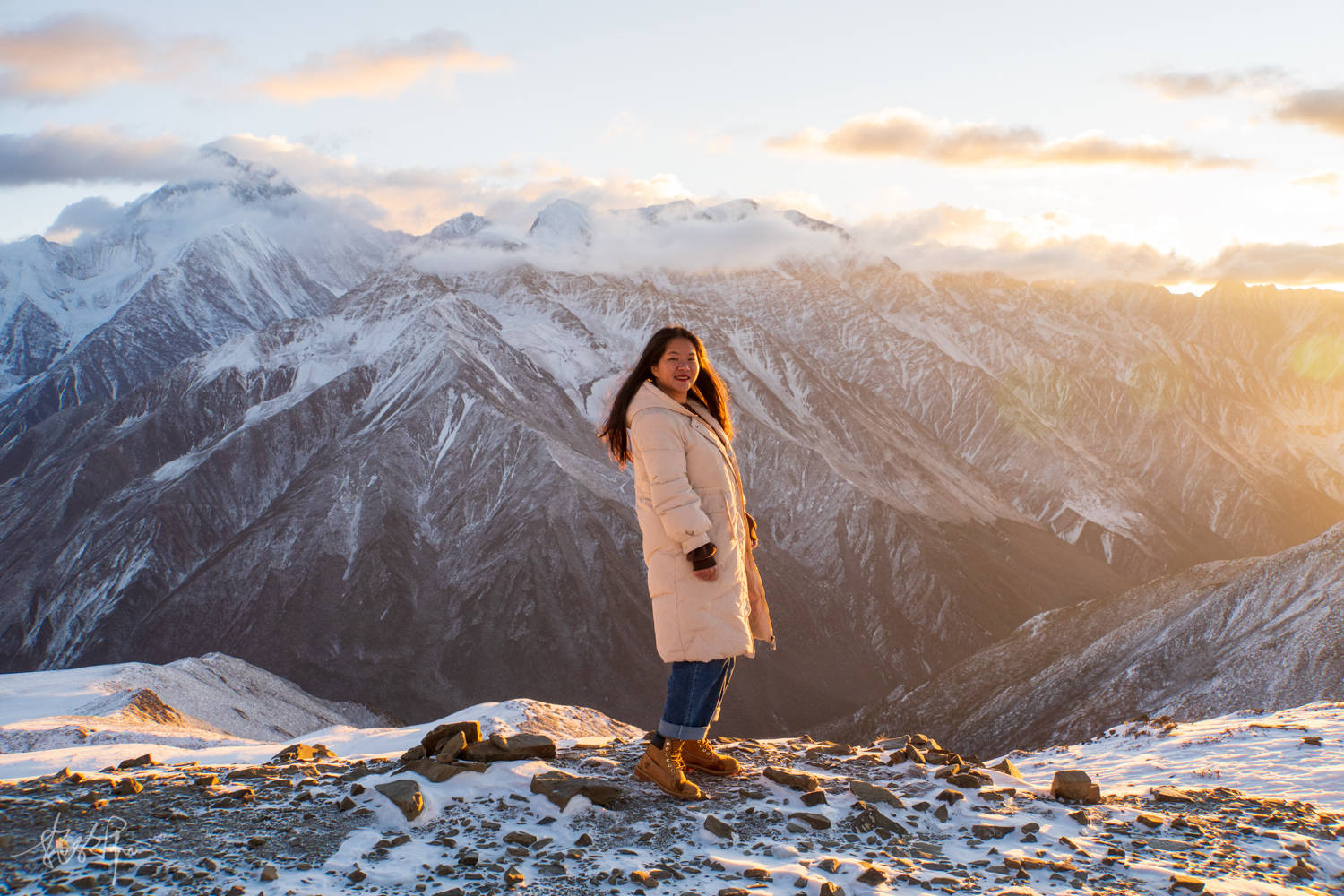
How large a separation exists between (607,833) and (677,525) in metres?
2.28

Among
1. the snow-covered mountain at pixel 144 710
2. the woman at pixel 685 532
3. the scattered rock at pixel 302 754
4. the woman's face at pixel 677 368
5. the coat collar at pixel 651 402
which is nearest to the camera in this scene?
the woman at pixel 685 532

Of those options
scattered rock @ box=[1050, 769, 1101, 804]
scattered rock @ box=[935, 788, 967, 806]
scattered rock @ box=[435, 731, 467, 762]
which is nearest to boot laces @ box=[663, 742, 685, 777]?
scattered rock @ box=[435, 731, 467, 762]

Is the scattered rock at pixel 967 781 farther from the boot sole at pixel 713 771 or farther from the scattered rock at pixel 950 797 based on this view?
the boot sole at pixel 713 771

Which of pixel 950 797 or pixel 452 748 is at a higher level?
pixel 452 748

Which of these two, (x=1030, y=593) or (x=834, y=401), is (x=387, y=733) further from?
(x=834, y=401)

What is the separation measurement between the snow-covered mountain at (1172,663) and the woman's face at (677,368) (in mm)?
33302

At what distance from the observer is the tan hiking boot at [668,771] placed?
8.04m

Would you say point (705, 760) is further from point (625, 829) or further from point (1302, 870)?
point (1302, 870)

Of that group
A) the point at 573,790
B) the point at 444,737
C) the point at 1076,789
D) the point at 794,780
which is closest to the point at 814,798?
the point at 794,780

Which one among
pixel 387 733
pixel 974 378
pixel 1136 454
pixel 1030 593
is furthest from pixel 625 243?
pixel 387 733

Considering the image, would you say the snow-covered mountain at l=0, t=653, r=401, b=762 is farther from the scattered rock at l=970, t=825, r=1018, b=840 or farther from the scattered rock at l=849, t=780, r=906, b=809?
the scattered rock at l=970, t=825, r=1018, b=840

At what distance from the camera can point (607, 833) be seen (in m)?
7.29

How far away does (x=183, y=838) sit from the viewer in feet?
22.6

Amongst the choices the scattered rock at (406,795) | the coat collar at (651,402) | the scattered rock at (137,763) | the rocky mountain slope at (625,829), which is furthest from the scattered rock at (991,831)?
the scattered rock at (137,763)
